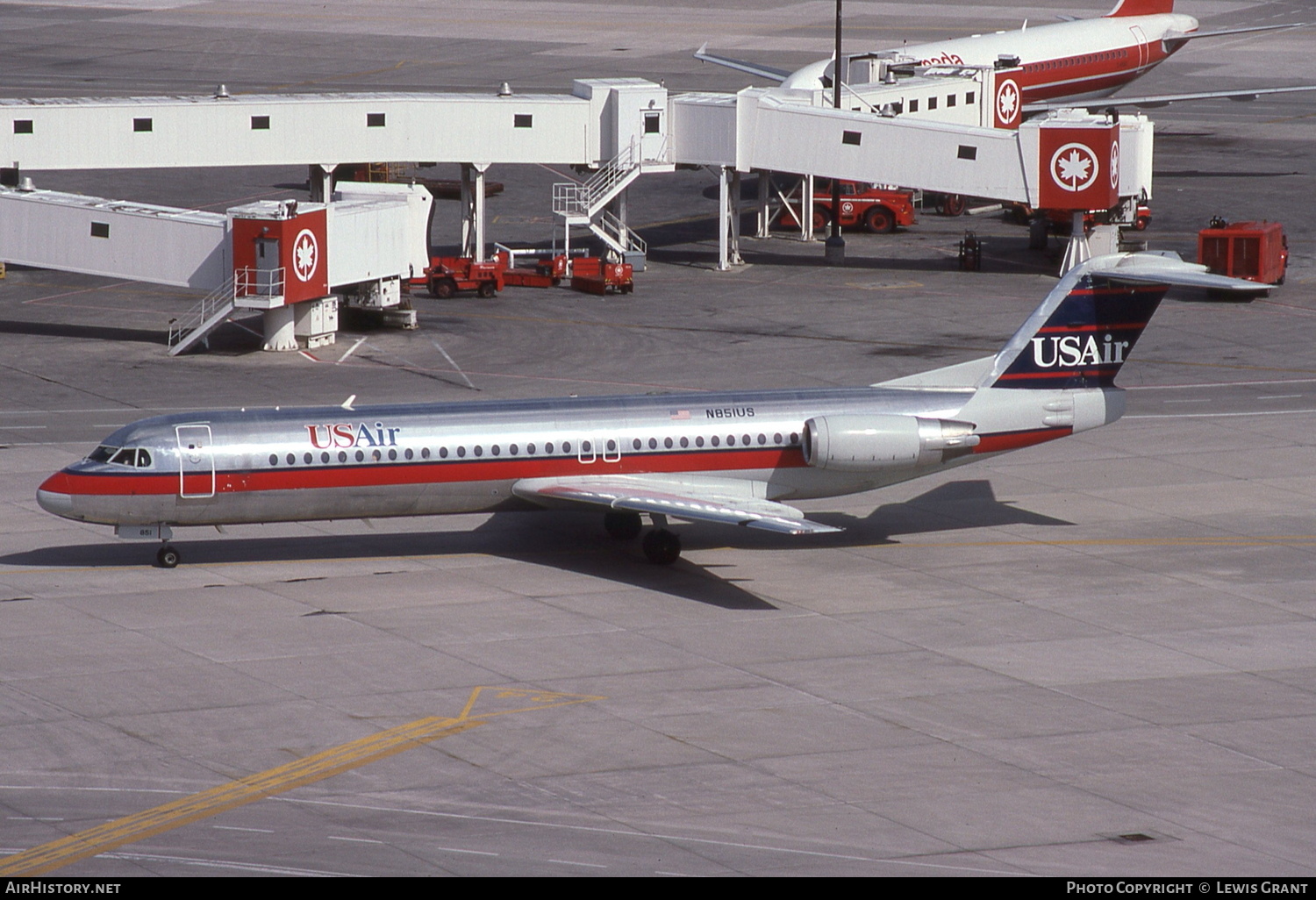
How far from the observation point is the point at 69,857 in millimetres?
24000

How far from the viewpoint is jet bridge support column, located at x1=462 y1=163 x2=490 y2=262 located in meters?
71.7

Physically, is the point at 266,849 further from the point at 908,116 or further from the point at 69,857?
the point at 908,116

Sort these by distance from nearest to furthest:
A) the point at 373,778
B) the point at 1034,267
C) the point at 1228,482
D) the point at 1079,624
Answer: the point at 373,778
the point at 1079,624
the point at 1228,482
the point at 1034,267

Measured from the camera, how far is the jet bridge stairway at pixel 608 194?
2824 inches

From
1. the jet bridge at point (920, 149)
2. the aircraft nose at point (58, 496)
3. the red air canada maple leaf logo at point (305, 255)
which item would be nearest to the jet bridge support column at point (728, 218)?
the jet bridge at point (920, 149)

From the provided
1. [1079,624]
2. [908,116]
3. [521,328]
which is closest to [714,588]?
[1079,624]

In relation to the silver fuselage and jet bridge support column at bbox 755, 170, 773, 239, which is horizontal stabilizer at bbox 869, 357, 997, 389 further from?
jet bridge support column at bbox 755, 170, 773, 239

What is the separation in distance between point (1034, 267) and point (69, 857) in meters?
56.9


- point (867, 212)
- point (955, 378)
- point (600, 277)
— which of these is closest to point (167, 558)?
point (955, 378)

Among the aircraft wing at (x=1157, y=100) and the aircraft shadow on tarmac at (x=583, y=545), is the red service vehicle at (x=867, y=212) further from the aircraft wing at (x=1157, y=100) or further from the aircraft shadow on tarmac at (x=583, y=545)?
the aircraft shadow on tarmac at (x=583, y=545)

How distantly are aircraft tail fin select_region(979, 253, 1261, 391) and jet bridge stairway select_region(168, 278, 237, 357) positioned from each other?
96.8 feet

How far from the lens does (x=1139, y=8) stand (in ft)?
331

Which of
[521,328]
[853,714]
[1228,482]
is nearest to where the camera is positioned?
[853,714]

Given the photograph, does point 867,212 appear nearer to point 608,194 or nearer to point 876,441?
point 608,194
